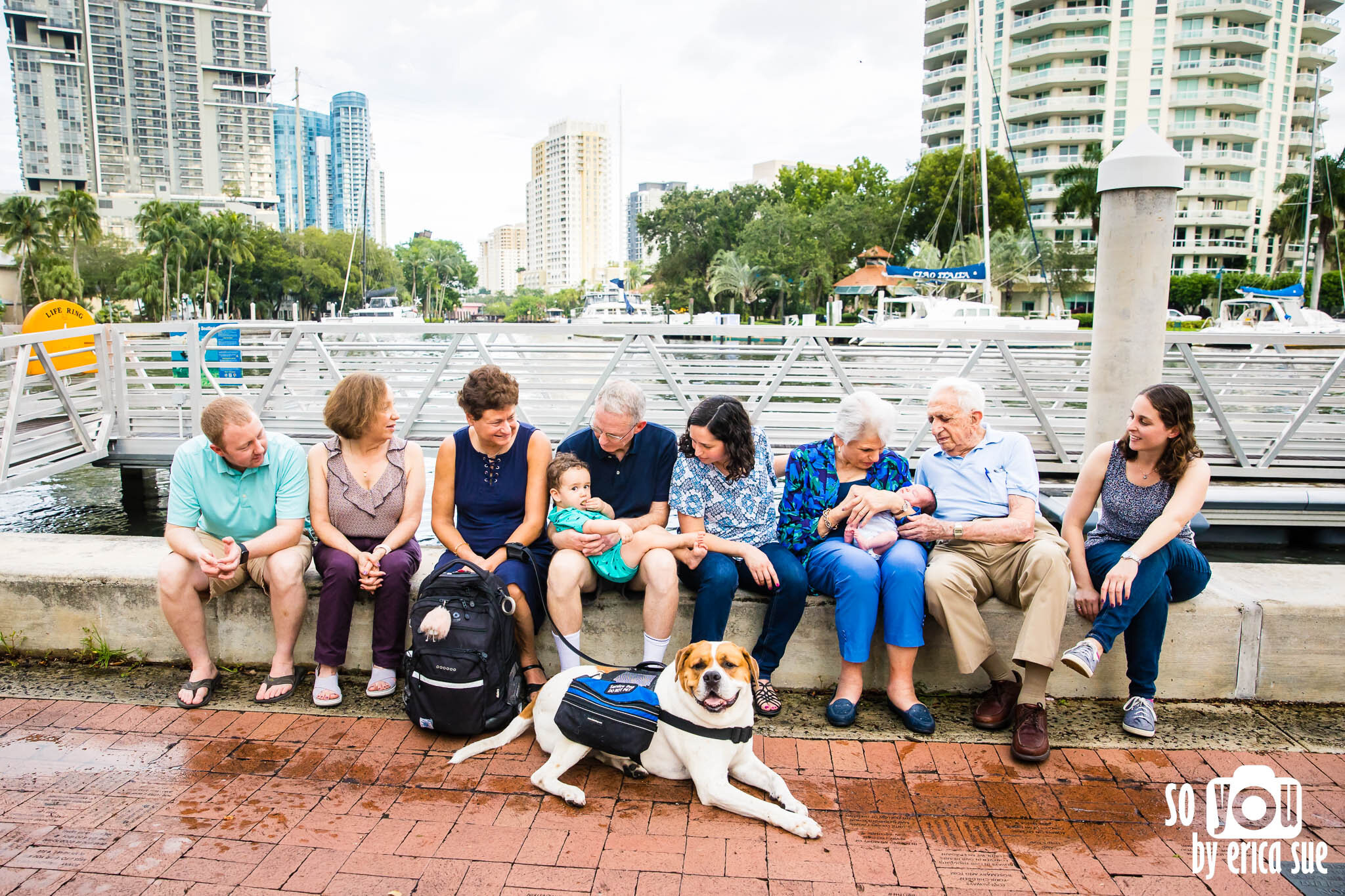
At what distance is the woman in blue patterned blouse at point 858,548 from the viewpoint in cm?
329

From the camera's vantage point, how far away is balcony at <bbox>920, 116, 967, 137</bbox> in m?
68.1

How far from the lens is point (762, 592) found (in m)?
3.52

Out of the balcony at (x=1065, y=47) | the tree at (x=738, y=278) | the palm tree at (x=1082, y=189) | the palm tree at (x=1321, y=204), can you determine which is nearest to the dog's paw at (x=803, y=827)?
the tree at (x=738, y=278)

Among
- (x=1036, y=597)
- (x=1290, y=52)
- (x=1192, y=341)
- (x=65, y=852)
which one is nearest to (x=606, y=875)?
(x=65, y=852)

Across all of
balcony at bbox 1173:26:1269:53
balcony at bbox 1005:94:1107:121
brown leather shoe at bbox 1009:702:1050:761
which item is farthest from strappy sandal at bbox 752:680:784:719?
balcony at bbox 1173:26:1269:53

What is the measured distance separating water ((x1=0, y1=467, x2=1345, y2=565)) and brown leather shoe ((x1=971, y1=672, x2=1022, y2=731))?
15.5 feet

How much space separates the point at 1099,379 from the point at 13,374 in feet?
26.0

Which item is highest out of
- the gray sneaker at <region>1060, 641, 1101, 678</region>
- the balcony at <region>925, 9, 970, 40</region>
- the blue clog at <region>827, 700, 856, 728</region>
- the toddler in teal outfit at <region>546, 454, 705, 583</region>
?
the balcony at <region>925, 9, 970, 40</region>

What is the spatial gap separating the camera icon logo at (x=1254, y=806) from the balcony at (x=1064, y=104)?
67.6 meters

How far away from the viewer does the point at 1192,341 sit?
698 cm

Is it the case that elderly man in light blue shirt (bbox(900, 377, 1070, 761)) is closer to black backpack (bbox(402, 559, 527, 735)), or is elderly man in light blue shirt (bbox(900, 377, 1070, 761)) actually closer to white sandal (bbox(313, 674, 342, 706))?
black backpack (bbox(402, 559, 527, 735))

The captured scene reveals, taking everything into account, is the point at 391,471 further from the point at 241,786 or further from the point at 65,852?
the point at 65,852

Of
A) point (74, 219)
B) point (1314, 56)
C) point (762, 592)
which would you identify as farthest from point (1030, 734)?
point (1314, 56)

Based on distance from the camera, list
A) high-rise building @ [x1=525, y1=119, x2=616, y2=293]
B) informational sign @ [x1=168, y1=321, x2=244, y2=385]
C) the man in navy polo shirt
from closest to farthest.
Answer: the man in navy polo shirt
informational sign @ [x1=168, y1=321, x2=244, y2=385]
high-rise building @ [x1=525, y1=119, x2=616, y2=293]
